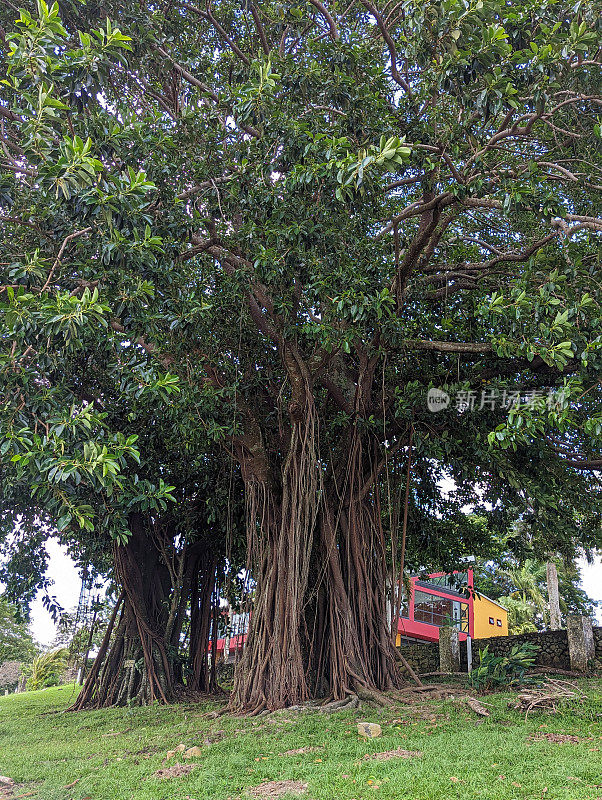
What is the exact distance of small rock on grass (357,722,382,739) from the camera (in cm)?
371

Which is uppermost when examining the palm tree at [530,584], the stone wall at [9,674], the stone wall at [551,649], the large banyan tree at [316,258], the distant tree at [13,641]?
the large banyan tree at [316,258]

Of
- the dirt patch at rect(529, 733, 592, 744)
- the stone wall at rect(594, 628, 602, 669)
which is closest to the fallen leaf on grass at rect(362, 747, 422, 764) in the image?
the dirt patch at rect(529, 733, 592, 744)

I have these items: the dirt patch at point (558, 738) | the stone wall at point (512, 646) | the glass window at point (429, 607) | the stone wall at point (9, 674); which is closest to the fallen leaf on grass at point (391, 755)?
the dirt patch at point (558, 738)

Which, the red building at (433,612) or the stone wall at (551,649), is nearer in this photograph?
the stone wall at (551,649)

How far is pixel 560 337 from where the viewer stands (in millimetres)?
3869

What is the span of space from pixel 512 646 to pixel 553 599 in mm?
6822

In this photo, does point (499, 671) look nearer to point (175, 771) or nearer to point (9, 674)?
point (175, 771)

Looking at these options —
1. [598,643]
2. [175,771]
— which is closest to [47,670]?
[598,643]

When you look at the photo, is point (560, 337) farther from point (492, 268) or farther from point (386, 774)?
point (386, 774)

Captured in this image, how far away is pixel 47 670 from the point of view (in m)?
15.2

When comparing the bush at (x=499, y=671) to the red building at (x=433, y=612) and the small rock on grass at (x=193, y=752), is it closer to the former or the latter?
the small rock on grass at (x=193, y=752)

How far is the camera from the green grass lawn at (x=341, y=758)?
110 inches

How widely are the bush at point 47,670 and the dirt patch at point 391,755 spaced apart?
13.9 metres

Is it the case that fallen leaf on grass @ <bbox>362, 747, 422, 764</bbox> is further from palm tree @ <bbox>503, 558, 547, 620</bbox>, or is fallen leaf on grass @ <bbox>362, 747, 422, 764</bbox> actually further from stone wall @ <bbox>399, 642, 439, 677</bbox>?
palm tree @ <bbox>503, 558, 547, 620</bbox>
